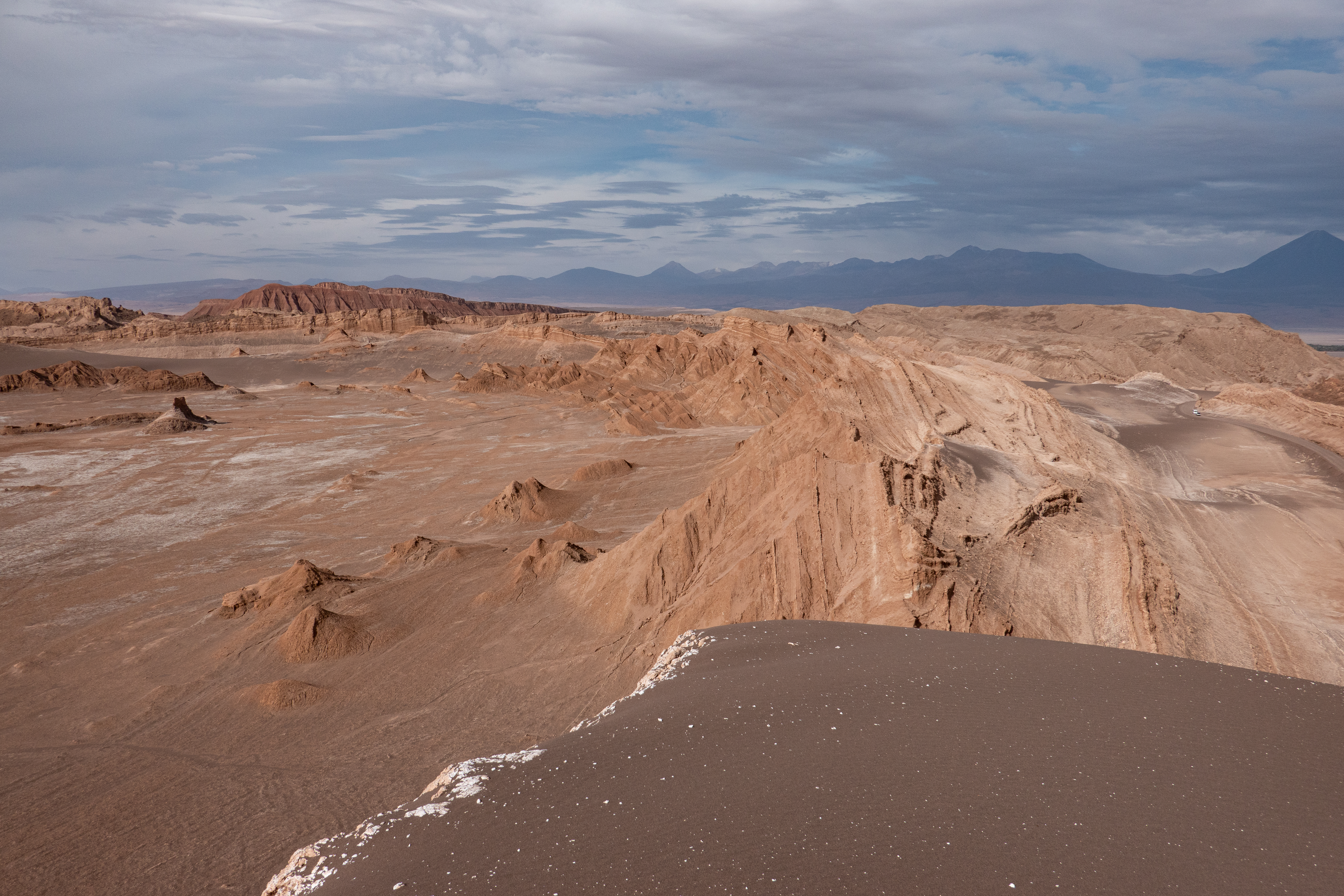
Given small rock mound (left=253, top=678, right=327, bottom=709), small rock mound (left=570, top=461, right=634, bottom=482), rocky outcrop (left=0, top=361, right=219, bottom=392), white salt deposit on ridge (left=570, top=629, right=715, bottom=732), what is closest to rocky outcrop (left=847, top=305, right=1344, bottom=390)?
small rock mound (left=570, top=461, right=634, bottom=482)

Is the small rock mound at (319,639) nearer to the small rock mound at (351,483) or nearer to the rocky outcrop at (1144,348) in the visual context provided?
the small rock mound at (351,483)

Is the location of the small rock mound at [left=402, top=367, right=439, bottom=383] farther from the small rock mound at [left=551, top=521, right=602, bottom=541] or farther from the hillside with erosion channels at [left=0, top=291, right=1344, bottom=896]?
the small rock mound at [left=551, top=521, right=602, bottom=541]

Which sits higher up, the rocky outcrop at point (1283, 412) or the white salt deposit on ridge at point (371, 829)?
the rocky outcrop at point (1283, 412)

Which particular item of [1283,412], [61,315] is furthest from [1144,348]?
[61,315]

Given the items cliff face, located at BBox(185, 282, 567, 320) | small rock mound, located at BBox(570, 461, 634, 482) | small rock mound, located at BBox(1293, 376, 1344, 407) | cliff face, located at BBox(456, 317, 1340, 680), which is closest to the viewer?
cliff face, located at BBox(456, 317, 1340, 680)

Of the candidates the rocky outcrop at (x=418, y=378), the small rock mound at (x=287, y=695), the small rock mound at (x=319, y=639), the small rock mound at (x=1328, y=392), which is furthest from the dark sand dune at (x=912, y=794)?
the rocky outcrop at (x=418, y=378)

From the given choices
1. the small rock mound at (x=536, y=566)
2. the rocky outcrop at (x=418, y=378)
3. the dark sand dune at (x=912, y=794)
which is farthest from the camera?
the rocky outcrop at (x=418, y=378)

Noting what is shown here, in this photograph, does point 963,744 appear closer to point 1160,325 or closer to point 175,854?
point 175,854
